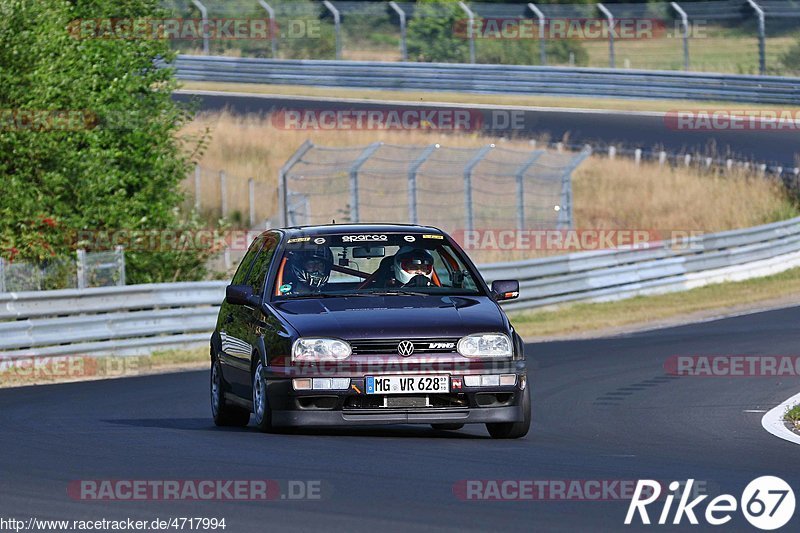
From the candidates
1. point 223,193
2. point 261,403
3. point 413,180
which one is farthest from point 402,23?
point 261,403

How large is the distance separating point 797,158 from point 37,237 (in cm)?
2096

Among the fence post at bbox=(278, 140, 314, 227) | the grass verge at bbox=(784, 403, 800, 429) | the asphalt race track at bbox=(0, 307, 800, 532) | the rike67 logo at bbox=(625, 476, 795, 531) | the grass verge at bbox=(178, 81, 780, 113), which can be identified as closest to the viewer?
the rike67 logo at bbox=(625, 476, 795, 531)

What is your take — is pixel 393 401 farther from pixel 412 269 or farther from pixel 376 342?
pixel 412 269

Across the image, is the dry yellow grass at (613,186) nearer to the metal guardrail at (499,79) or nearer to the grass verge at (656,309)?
the metal guardrail at (499,79)

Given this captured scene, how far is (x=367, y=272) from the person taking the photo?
11.6 metres

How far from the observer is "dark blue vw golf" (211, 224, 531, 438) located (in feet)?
33.3

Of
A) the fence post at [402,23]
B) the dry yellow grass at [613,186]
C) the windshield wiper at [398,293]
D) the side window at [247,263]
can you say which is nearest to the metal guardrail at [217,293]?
the dry yellow grass at [613,186]

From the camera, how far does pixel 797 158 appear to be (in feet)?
123

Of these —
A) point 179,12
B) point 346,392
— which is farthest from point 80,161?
point 179,12

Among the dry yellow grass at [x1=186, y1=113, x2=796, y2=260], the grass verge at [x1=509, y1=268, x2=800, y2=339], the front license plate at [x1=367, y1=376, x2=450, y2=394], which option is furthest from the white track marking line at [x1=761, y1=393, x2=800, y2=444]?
the dry yellow grass at [x1=186, y1=113, x2=796, y2=260]

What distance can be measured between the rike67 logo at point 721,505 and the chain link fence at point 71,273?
13.5m

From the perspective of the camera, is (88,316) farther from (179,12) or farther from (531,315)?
(179,12)

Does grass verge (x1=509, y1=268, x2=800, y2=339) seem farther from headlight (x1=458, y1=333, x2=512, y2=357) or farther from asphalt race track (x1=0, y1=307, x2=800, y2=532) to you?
headlight (x1=458, y1=333, x2=512, y2=357)

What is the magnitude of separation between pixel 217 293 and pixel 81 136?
4097mm
